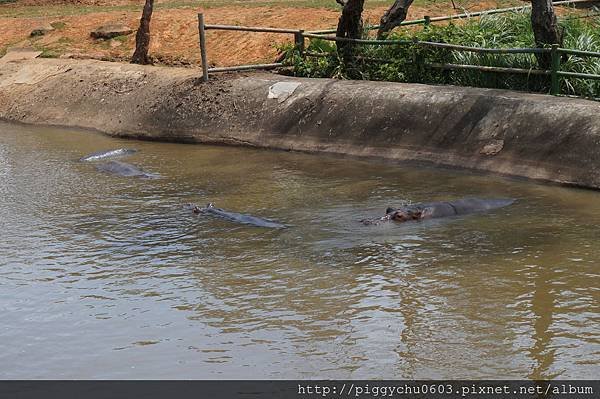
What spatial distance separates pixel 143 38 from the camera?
61.4ft

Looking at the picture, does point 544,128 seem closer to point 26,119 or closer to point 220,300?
point 220,300

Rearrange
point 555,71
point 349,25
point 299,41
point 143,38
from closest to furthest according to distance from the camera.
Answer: point 555,71, point 349,25, point 299,41, point 143,38

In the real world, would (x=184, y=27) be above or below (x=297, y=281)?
above

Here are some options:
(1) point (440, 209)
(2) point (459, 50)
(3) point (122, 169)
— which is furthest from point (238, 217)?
(2) point (459, 50)

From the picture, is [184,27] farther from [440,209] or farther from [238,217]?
[440,209]

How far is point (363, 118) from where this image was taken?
44.7 feet

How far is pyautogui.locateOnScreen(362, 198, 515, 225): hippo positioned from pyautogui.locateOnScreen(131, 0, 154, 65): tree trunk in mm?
9842

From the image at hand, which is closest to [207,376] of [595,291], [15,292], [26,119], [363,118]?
[15,292]

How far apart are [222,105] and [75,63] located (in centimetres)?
471

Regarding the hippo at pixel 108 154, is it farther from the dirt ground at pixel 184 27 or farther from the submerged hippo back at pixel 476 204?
the submerged hippo back at pixel 476 204

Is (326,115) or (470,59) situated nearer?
(470,59)

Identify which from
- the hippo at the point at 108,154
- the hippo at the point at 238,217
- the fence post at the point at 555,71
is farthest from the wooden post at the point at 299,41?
the hippo at the point at 238,217

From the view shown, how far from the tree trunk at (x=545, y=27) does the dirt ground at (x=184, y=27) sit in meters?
5.61

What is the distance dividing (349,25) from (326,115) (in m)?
2.13
